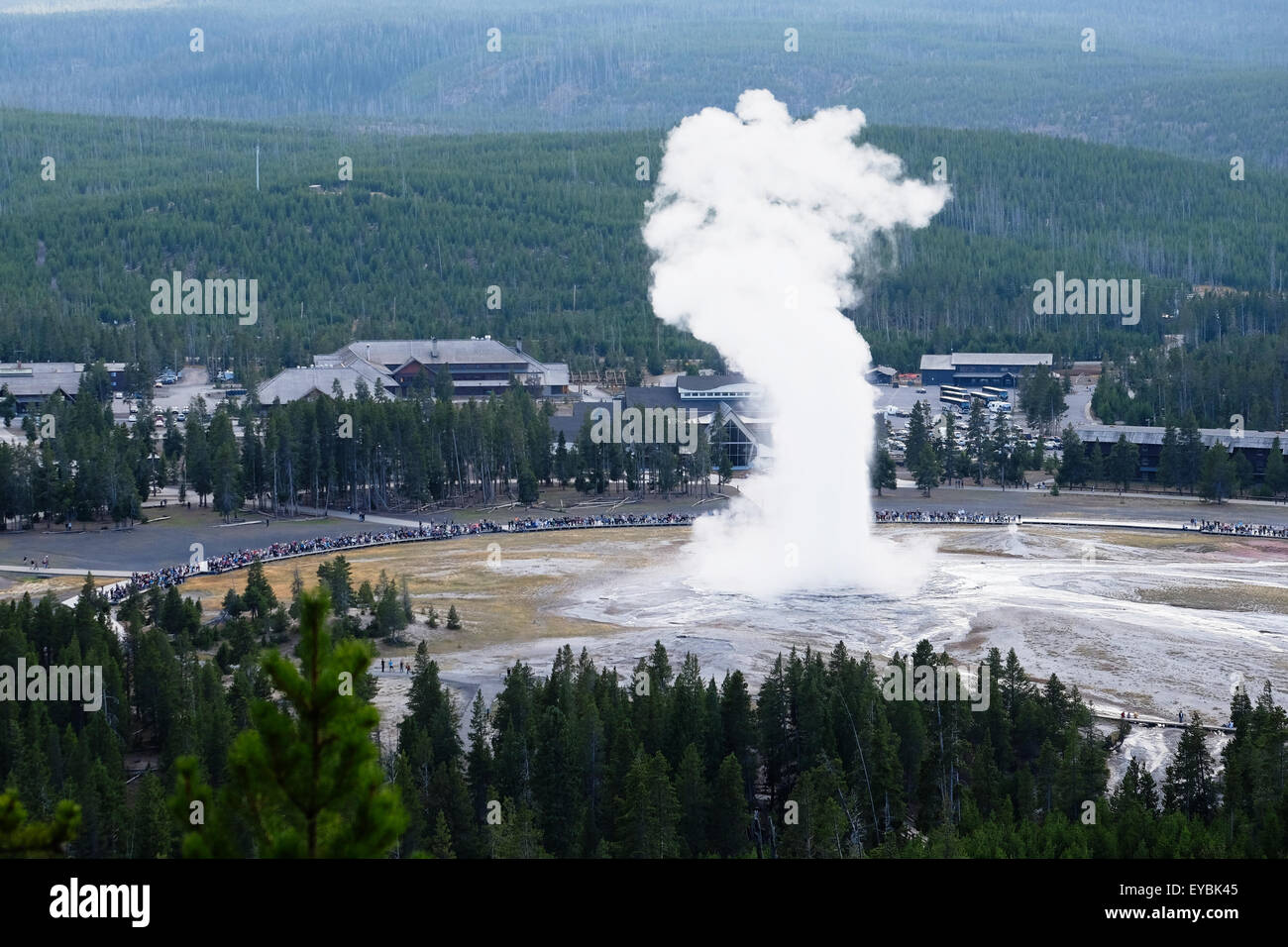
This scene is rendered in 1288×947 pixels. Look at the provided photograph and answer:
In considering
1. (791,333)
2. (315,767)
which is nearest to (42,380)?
(791,333)

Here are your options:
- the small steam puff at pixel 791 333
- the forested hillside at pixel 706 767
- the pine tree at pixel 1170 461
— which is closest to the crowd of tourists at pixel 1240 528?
the pine tree at pixel 1170 461

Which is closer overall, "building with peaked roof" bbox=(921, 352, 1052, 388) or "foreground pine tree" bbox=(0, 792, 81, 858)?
"foreground pine tree" bbox=(0, 792, 81, 858)

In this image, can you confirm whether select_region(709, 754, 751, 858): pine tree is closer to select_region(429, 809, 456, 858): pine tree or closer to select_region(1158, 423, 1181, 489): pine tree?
select_region(429, 809, 456, 858): pine tree

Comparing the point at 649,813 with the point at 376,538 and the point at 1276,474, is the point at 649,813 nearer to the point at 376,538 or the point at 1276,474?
the point at 376,538

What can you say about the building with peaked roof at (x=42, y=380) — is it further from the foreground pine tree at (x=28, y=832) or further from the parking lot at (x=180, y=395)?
the foreground pine tree at (x=28, y=832)

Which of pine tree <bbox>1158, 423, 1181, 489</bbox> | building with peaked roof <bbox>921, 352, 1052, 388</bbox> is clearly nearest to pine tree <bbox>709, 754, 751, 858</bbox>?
pine tree <bbox>1158, 423, 1181, 489</bbox>

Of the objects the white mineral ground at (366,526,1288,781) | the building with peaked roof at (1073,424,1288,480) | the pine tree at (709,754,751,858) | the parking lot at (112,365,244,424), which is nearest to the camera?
the pine tree at (709,754,751,858)

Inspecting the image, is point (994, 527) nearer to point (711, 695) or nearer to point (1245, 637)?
point (1245, 637)
